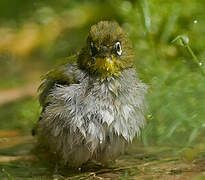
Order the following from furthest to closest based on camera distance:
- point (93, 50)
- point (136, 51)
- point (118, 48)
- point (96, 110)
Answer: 1. point (136, 51)
2. point (118, 48)
3. point (93, 50)
4. point (96, 110)

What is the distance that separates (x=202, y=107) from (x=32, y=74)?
14.4ft

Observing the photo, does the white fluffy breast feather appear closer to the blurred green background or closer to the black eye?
the black eye

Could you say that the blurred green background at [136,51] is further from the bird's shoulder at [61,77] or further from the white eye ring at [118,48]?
the bird's shoulder at [61,77]

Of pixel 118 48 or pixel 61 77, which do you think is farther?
pixel 61 77

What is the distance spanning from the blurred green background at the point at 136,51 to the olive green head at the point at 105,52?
767 millimetres

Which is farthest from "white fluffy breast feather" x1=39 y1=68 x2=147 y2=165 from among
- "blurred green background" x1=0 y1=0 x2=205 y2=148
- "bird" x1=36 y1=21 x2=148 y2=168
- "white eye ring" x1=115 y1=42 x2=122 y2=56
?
"blurred green background" x1=0 y1=0 x2=205 y2=148

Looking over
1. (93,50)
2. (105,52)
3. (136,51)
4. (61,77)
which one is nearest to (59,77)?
(61,77)

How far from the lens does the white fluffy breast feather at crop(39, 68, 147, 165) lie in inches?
164

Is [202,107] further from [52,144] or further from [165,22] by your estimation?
[165,22]

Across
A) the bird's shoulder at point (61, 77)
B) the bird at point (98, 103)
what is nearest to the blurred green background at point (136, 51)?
the bird at point (98, 103)

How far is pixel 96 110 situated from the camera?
4.19 m

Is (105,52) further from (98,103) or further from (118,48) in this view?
(98,103)

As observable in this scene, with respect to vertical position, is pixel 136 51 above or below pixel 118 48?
above

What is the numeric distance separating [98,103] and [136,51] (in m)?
3.20
